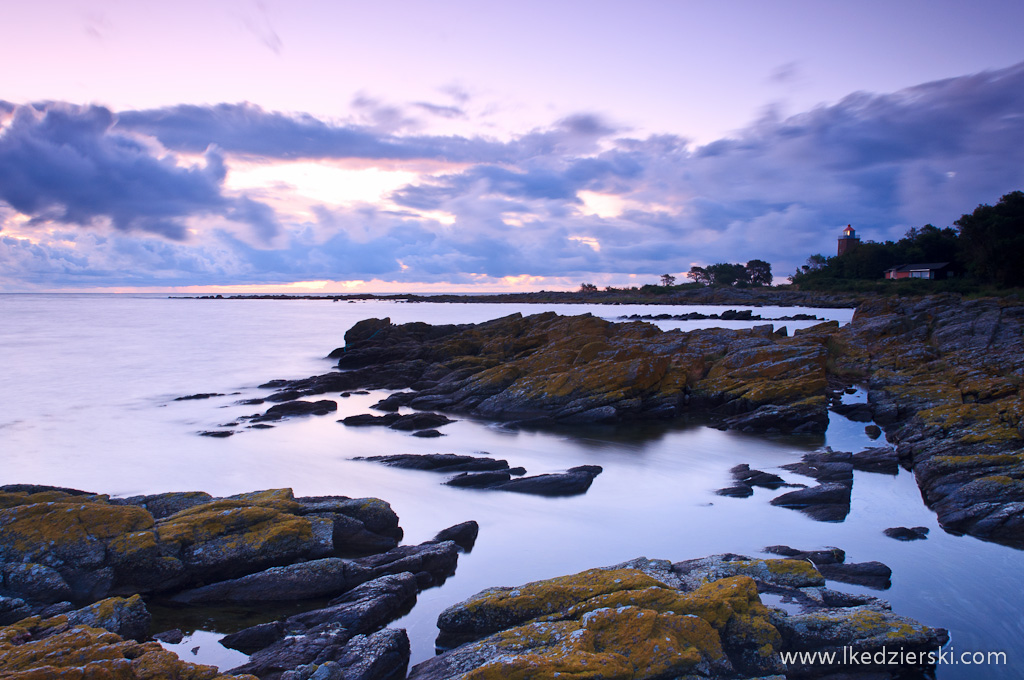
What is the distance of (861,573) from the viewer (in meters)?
8.62

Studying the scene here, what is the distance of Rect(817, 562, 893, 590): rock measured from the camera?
840cm

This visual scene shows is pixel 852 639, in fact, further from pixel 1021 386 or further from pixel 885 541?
pixel 1021 386

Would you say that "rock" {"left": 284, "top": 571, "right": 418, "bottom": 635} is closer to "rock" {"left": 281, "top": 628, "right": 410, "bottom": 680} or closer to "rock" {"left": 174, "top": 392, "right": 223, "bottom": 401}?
"rock" {"left": 281, "top": 628, "right": 410, "bottom": 680}

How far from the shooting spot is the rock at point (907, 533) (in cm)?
1018

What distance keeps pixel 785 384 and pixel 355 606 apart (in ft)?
58.5

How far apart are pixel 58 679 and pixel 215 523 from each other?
12.9 feet

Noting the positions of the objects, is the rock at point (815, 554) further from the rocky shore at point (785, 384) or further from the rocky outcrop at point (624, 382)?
the rocky outcrop at point (624, 382)

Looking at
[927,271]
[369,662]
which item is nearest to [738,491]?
[369,662]

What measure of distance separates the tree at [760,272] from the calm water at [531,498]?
501 feet

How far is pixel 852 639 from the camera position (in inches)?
243

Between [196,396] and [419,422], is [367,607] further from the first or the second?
[196,396]

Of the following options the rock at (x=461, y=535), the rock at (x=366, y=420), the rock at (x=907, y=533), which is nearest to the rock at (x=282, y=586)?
the rock at (x=461, y=535)

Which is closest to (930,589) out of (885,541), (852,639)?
(885,541)

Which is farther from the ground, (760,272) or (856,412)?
(760,272)
